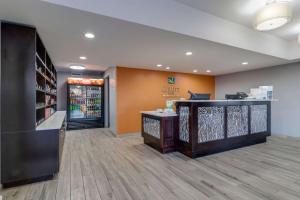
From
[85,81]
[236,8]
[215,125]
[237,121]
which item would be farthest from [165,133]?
[85,81]

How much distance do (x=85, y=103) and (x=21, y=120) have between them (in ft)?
15.0

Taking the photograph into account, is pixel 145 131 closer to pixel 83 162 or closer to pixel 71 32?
pixel 83 162

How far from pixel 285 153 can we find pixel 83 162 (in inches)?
182

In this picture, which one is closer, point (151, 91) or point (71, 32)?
point (71, 32)

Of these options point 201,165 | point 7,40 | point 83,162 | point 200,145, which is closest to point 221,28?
point 200,145

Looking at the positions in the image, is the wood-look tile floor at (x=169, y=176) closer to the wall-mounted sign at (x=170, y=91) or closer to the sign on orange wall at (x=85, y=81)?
the wall-mounted sign at (x=170, y=91)

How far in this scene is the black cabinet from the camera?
2301 millimetres

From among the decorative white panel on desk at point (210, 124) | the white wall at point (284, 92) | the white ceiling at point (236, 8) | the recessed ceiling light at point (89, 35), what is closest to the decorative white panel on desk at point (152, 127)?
the decorative white panel on desk at point (210, 124)

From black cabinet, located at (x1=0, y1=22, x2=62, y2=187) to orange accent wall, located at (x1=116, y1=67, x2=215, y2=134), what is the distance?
3025 millimetres

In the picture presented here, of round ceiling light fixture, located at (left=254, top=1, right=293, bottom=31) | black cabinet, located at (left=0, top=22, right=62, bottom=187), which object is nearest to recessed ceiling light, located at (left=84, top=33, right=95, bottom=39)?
black cabinet, located at (left=0, top=22, right=62, bottom=187)

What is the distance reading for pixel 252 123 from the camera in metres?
4.40

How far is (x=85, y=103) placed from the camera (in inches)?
271

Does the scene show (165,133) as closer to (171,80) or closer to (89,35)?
(89,35)

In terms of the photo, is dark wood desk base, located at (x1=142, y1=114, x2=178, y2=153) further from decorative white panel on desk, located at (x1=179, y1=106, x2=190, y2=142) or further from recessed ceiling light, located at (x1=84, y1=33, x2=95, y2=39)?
recessed ceiling light, located at (x1=84, y1=33, x2=95, y2=39)
